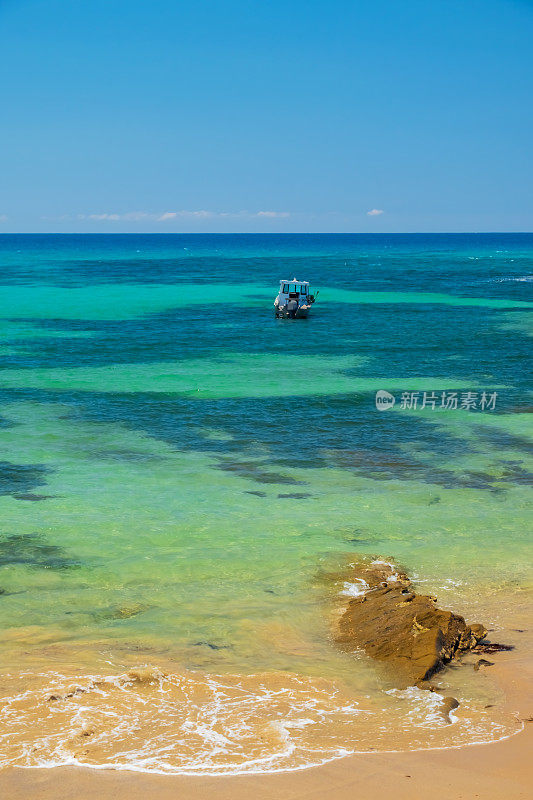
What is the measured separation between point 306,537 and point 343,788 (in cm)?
801

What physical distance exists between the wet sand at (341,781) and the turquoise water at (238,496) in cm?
29

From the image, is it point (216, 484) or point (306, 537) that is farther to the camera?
point (216, 484)

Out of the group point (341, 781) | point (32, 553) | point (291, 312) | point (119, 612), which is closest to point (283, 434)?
point (32, 553)

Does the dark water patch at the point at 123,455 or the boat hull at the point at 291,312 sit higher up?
the boat hull at the point at 291,312

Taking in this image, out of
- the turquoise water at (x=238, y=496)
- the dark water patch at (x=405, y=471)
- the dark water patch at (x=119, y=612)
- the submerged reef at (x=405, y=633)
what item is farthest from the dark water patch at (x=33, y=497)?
the submerged reef at (x=405, y=633)

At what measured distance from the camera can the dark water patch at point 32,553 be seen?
1428cm

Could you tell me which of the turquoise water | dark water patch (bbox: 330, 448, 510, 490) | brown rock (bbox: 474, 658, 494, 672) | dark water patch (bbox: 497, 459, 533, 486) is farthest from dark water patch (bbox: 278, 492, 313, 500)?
brown rock (bbox: 474, 658, 494, 672)

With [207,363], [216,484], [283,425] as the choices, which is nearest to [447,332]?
[207,363]

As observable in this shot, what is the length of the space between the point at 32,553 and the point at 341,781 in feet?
28.2

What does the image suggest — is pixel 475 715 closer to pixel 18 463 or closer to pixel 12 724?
pixel 12 724

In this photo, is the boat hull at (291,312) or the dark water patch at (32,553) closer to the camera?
the dark water patch at (32,553)

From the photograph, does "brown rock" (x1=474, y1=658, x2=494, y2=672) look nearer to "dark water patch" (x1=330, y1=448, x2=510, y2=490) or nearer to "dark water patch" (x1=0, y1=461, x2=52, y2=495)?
"dark water patch" (x1=330, y1=448, x2=510, y2=490)

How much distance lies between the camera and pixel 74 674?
10.1 metres

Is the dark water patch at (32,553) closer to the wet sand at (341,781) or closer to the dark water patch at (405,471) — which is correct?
the wet sand at (341,781)
